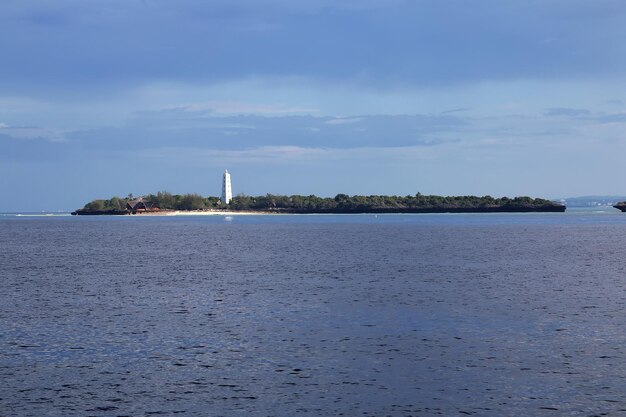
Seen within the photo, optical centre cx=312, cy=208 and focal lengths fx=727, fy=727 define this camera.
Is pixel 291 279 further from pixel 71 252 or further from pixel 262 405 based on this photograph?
pixel 71 252

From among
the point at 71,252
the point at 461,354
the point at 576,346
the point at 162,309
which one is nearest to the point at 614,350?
the point at 576,346

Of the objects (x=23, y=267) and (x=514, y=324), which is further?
(x=23, y=267)

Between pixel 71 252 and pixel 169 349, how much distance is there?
82.8 m

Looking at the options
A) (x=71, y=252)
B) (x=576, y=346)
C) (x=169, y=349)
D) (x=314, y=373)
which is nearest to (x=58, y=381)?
(x=169, y=349)

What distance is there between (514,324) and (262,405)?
20.4 m

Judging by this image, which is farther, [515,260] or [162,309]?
[515,260]

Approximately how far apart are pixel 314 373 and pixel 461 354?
733cm

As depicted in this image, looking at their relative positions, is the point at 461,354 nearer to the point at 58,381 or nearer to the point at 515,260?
the point at 58,381

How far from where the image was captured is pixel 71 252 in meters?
112

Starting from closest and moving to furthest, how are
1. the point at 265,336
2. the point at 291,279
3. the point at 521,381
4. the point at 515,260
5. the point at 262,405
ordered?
1. the point at 262,405
2. the point at 521,381
3. the point at 265,336
4. the point at 291,279
5. the point at 515,260

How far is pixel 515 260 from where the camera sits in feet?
297

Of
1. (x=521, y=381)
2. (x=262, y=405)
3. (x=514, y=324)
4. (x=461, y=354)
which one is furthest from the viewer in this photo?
(x=514, y=324)

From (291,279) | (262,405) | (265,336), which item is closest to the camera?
(262,405)

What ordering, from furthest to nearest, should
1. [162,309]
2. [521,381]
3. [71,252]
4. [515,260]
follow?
[71,252] < [515,260] < [162,309] < [521,381]
